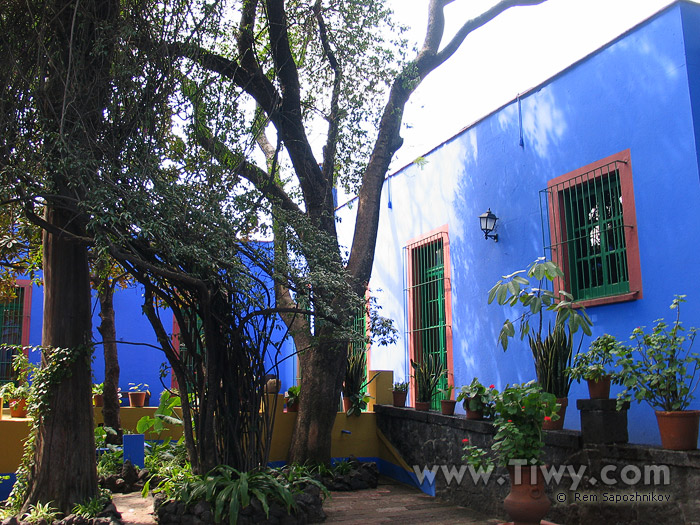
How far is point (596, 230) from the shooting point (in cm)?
616

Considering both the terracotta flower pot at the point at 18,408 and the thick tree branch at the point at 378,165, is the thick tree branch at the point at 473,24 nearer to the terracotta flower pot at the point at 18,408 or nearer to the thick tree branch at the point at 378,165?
the thick tree branch at the point at 378,165

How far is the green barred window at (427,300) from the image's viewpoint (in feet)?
28.3

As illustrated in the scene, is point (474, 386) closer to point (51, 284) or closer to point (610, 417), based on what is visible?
point (610, 417)

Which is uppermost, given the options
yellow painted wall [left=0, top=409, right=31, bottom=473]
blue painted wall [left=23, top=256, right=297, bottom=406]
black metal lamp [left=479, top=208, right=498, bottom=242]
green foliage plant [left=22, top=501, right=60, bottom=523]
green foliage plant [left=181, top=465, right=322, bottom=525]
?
black metal lamp [left=479, top=208, right=498, bottom=242]

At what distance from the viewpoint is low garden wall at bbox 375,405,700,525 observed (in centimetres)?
426

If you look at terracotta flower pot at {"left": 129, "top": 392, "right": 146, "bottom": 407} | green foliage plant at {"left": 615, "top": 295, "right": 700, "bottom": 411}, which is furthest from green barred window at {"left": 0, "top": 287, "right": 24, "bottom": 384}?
green foliage plant at {"left": 615, "top": 295, "right": 700, "bottom": 411}

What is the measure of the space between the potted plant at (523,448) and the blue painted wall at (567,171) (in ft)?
4.68

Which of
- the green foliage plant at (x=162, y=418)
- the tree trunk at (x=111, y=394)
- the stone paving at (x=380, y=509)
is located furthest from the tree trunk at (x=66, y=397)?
the tree trunk at (x=111, y=394)

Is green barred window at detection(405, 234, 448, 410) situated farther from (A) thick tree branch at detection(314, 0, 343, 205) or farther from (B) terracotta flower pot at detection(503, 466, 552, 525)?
(B) terracotta flower pot at detection(503, 466, 552, 525)

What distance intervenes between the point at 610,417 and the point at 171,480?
3898mm

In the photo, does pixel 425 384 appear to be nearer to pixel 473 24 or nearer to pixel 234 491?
pixel 234 491

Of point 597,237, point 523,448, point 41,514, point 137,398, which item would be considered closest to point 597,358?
point 523,448

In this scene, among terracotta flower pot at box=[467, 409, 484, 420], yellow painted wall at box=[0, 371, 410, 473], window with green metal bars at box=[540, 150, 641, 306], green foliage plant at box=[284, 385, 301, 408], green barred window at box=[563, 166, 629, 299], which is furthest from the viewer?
green foliage plant at box=[284, 385, 301, 408]

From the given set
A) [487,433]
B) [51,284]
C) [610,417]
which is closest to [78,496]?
[51,284]
